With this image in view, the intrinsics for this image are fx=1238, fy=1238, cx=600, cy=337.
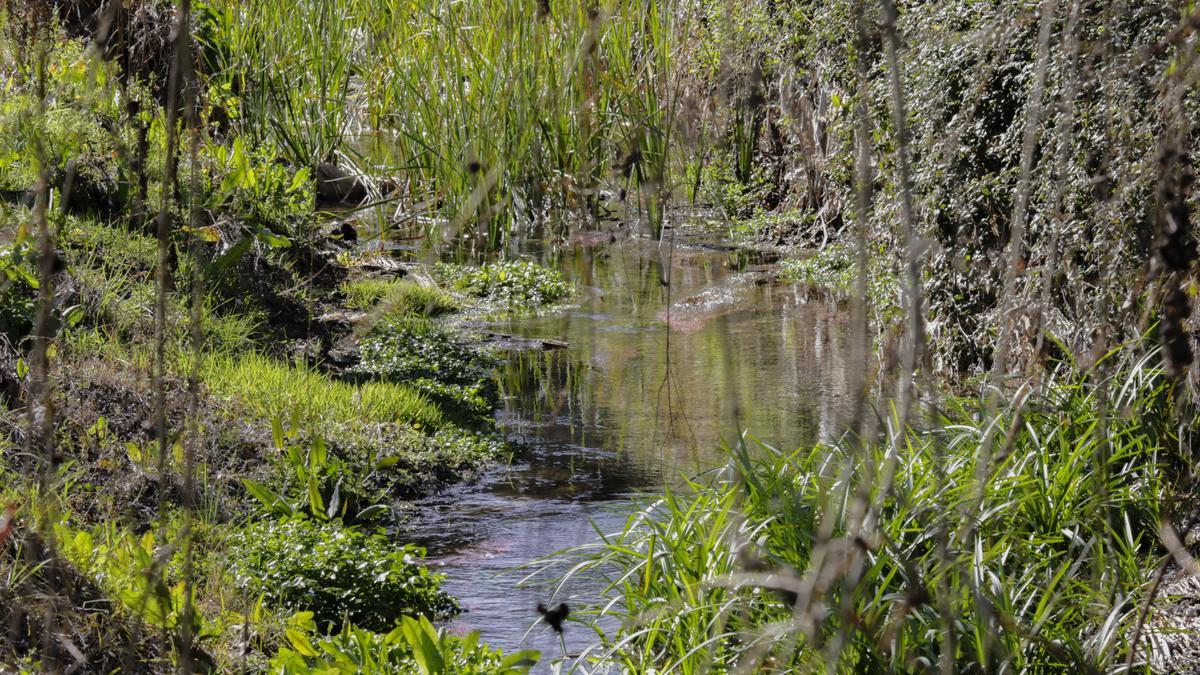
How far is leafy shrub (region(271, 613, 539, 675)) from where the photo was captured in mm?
3176

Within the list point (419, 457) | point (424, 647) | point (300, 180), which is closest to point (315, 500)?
point (419, 457)

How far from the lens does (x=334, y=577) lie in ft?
13.9

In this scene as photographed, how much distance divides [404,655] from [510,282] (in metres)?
7.08

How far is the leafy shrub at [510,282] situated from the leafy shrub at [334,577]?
554 centimetres

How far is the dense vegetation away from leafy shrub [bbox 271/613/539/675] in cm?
2

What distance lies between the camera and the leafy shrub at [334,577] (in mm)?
4168

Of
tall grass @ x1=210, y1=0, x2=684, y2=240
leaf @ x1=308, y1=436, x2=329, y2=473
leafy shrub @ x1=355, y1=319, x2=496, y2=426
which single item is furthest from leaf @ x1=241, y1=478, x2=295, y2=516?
leafy shrub @ x1=355, y1=319, x2=496, y2=426

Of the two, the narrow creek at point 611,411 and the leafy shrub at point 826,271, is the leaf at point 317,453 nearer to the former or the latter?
the narrow creek at point 611,411

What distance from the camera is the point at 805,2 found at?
7.37 m

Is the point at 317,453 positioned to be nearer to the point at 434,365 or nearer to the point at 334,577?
the point at 334,577

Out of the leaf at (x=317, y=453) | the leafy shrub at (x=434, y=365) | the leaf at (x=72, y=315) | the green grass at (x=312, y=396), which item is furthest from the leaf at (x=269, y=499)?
the leafy shrub at (x=434, y=365)

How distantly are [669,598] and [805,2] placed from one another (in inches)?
186

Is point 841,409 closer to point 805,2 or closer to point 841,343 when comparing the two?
point 841,343

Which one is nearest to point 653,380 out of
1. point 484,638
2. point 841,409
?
point 841,409
